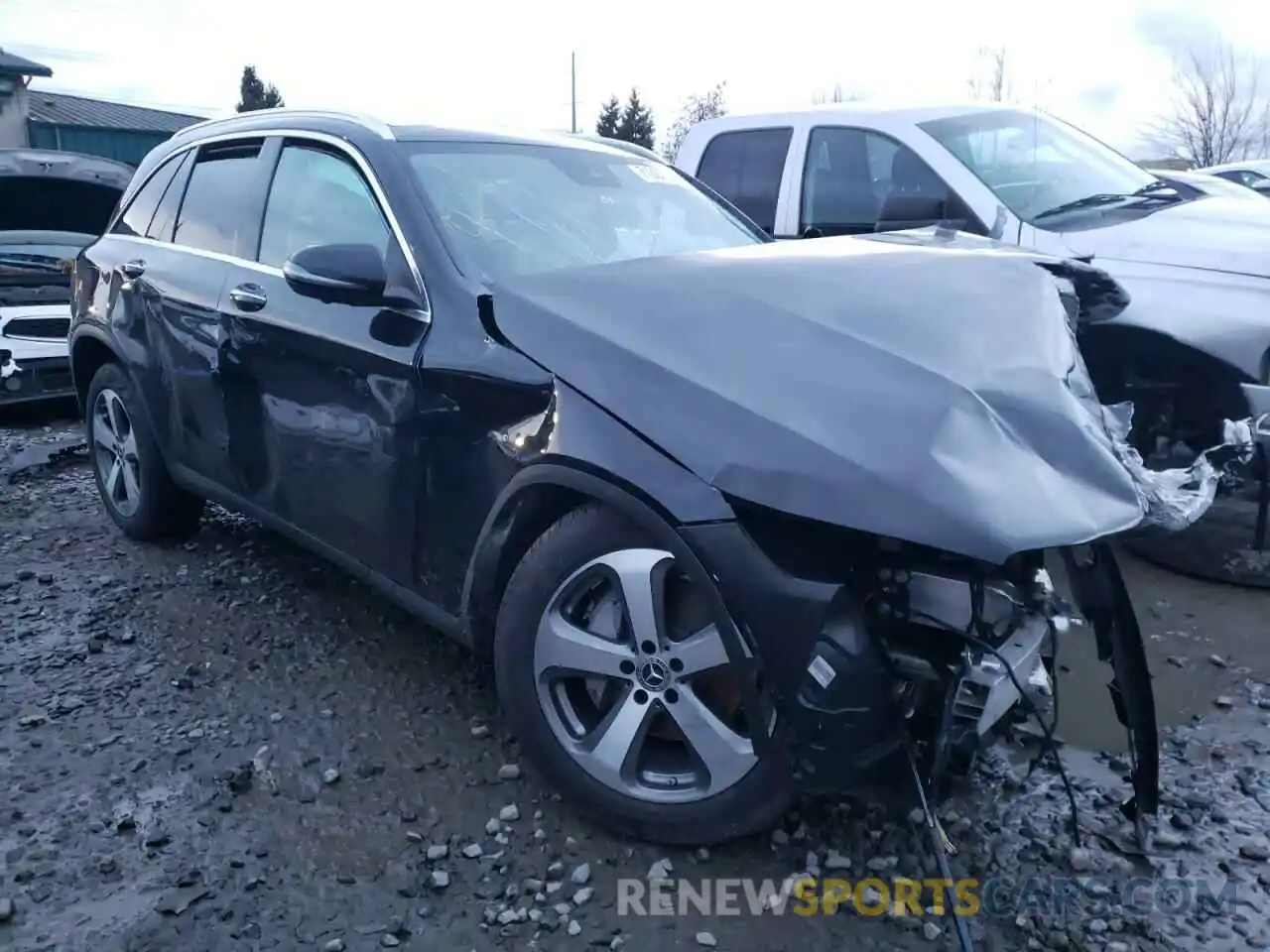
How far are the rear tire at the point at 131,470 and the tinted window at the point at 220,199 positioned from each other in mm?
780

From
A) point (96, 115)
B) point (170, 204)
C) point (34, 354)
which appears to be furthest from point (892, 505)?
point (96, 115)

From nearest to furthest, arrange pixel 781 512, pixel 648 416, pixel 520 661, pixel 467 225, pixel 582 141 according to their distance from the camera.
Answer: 1. pixel 781 512
2. pixel 648 416
3. pixel 520 661
4. pixel 467 225
5. pixel 582 141

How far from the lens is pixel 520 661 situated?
106 inches

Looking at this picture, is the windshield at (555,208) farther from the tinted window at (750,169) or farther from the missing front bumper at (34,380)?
the missing front bumper at (34,380)

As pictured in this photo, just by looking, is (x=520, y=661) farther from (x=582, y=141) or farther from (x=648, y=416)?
(x=582, y=141)

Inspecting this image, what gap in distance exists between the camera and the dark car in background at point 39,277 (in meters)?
7.30

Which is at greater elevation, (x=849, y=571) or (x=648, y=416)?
(x=648, y=416)

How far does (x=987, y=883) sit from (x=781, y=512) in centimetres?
106

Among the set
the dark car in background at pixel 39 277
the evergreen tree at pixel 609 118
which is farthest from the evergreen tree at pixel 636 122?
the dark car in background at pixel 39 277

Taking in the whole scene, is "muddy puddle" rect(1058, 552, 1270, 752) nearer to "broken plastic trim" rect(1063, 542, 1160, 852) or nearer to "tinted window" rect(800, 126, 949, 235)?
"broken plastic trim" rect(1063, 542, 1160, 852)

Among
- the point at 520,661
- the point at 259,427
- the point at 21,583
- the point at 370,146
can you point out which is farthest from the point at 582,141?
the point at 21,583

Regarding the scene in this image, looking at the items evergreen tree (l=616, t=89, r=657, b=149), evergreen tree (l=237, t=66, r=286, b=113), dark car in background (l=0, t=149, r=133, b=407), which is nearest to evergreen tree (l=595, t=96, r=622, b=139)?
evergreen tree (l=616, t=89, r=657, b=149)

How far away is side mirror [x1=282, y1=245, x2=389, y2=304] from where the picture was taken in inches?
120

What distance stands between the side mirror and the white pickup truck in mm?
2840
